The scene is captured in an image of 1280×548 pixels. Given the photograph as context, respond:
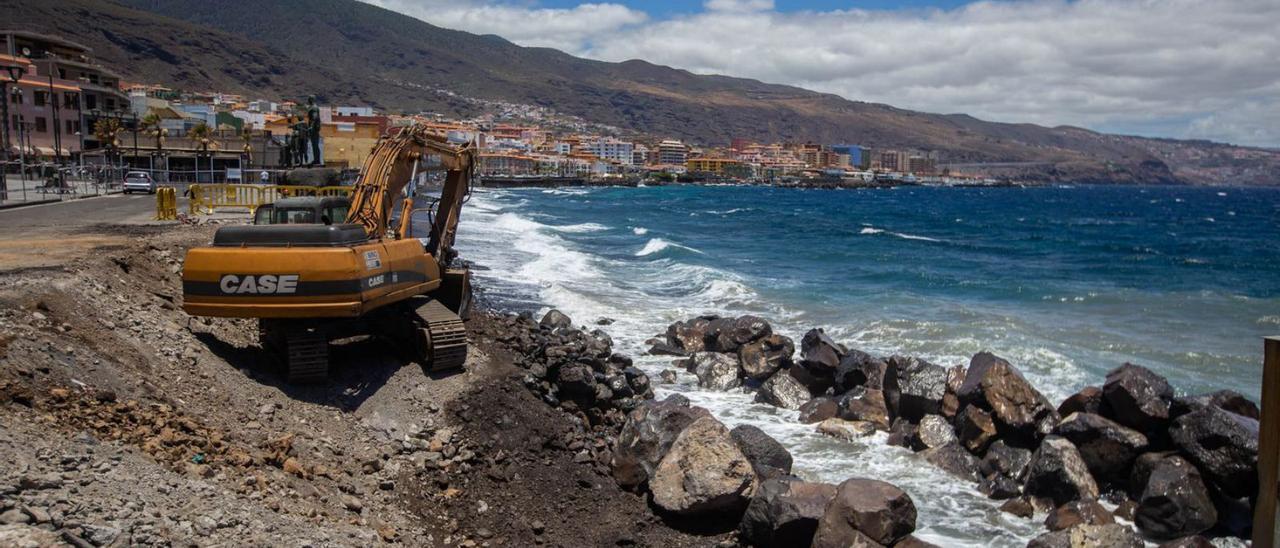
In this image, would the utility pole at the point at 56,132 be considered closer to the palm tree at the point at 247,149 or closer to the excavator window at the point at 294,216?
the palm tree at the point at 247,149

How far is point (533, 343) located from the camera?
14.8 metres

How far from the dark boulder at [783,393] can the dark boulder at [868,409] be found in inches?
32.4

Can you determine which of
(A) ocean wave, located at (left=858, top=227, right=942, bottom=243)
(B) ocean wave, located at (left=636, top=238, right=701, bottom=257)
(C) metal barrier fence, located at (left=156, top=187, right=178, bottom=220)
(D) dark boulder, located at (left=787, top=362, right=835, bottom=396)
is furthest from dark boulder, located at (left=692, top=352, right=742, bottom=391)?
(A) ocean wave, located at (left=858, top=227, right=942, bottom=243)

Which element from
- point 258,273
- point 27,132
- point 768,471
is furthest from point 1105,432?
point 27,132

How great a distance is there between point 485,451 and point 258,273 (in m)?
2.86

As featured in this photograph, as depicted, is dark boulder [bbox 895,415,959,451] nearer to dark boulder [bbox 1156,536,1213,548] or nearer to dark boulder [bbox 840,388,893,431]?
dark boulder [bbox 840,388,893,431]

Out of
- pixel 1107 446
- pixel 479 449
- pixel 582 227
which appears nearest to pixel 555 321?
pixel 479 449

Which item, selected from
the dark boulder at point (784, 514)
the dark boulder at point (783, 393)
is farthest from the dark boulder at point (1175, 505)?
the dark boulder at point (783, 393)

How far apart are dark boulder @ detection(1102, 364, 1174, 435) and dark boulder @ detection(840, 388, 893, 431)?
2.80 metres

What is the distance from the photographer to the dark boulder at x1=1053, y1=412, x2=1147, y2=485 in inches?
405

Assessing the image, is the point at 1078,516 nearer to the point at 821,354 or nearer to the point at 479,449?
the point at 821,354

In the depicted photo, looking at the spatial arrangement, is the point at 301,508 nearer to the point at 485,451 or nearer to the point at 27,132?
the point at 485,451

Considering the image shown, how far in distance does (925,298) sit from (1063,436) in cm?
1384

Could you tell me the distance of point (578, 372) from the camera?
11.9 meters
